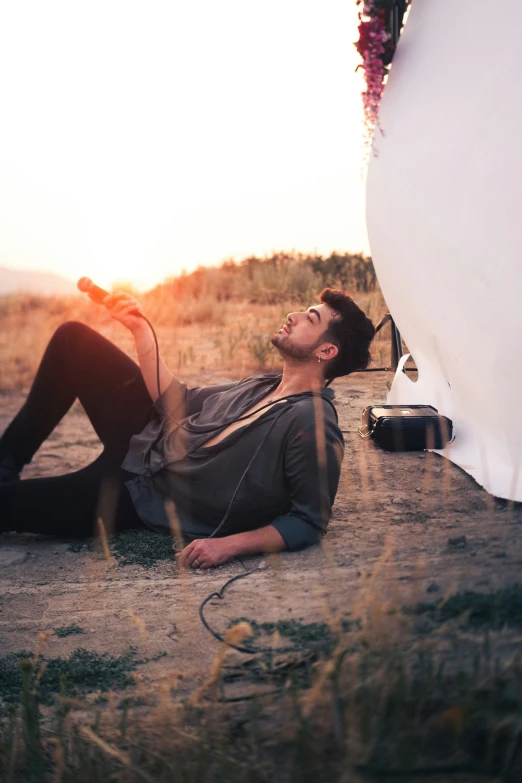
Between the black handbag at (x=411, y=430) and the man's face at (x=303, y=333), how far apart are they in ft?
3.82

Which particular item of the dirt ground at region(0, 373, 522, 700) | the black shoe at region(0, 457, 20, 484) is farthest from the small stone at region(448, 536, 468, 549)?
the black shoe at region(0, 457, 20, 484)

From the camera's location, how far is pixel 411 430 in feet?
13.3

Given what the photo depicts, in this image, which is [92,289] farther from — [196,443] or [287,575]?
[287,575]

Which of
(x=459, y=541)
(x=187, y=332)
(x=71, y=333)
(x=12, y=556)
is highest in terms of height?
(x=71, y=333)

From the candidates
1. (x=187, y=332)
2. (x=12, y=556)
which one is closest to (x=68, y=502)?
(x=12, y=556)

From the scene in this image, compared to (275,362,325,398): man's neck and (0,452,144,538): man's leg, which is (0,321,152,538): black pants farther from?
(275,362,325,398): man's neck

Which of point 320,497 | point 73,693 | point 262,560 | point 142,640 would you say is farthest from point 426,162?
point 73,693

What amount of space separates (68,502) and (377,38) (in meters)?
3.11

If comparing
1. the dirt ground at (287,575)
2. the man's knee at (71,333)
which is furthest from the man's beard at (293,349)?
the man's knee at (71,333)

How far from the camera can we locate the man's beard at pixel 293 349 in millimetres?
3002

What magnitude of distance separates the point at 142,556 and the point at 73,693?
1073mm

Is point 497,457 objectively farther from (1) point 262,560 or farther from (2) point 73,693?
(2) point 73,693

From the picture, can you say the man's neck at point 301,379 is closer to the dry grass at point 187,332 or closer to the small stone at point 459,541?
the small stone at point 459,541

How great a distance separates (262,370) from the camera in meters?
6.93
